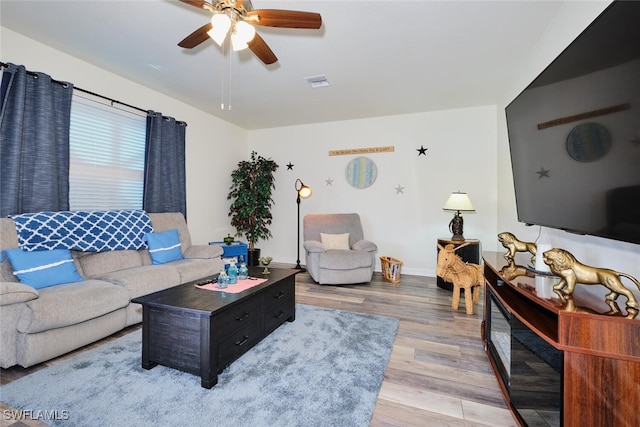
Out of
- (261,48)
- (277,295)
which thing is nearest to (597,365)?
(277,295)

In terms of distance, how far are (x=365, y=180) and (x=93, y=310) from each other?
12.3ft

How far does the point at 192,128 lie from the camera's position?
4.17m

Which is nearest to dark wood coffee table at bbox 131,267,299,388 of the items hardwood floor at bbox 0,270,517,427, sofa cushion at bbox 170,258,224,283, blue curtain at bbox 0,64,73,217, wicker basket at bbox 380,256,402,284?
hardwood floor at bbox 0,270,517,427

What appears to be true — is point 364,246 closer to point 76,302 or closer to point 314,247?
point 314,247

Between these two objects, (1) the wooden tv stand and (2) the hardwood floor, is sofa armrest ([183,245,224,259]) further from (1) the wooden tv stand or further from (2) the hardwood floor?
(1) the wooden tv stand

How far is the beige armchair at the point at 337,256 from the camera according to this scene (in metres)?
3.70

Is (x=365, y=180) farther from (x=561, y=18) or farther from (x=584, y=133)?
(x=584, y=133)

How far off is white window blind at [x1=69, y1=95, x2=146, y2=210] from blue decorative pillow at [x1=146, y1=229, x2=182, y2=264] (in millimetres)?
685

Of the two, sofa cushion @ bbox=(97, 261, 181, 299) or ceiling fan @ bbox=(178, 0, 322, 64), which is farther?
sofa cushion @ bbox=(97, 261, 181, 299)

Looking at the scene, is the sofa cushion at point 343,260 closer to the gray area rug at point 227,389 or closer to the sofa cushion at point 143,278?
the gray area rug at point 227,389

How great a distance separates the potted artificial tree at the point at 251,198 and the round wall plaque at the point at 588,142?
4.03m

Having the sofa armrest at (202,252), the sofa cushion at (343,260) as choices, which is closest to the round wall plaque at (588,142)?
the sofa cushion at (343,260)

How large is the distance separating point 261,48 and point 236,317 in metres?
1.87

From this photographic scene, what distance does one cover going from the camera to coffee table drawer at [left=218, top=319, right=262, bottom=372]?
1.74m
